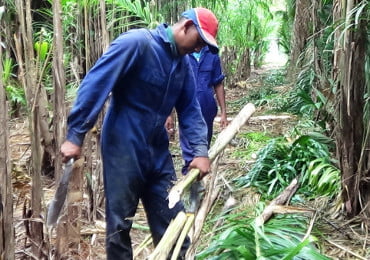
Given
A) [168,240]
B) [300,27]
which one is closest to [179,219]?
[168,240]

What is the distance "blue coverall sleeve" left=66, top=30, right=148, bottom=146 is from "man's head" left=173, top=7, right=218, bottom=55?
240mm

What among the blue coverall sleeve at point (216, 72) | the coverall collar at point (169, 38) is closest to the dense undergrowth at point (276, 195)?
the blue coverall sleeve at point (216, 72)

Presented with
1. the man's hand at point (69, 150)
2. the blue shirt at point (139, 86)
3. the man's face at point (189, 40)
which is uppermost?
the man's face at point (189, 40)

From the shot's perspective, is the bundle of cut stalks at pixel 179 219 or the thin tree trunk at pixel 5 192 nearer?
the bundle of cut stalks at pixel 179 219

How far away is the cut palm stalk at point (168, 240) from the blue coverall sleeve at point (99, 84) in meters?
0.65

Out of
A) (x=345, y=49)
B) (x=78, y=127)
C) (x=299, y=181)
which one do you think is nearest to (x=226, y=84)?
(x=299, y=181)

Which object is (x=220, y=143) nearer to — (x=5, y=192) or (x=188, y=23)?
(x=188, y=23)

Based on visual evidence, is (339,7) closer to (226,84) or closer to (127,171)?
(127,171)

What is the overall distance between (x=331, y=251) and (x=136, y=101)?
4.86 ft

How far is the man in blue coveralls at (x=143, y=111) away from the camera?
2.60 metres

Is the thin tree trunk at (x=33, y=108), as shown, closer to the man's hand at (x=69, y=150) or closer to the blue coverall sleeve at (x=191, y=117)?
the man's hand at (x=69, y=150)

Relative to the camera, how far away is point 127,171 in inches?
109

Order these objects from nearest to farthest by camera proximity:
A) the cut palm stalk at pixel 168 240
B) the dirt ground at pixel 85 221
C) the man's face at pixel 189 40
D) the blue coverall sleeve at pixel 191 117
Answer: the cut palm stalk at pixel 168 240 < the man's face at pixel 189 40 < the blue coverall sleeve at pixel 191 117 < the dirt ground at pixel 85 221

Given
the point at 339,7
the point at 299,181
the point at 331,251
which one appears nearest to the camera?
the point at 331,251
